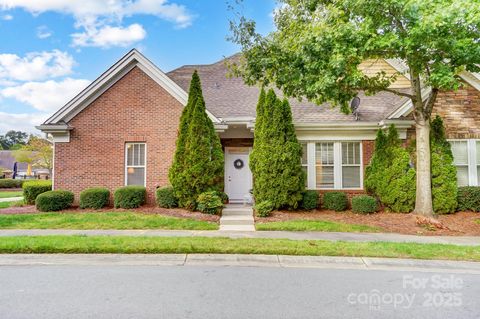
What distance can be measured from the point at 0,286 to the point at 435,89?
12257 millimetres

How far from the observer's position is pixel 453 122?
12664 mm

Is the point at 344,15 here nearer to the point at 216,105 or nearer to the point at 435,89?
the point at 435,89

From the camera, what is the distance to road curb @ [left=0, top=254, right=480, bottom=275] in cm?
592

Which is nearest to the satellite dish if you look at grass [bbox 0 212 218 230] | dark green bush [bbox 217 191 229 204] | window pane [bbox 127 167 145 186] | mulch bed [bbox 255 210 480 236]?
mulch bed [bbox 255 210 480 236]

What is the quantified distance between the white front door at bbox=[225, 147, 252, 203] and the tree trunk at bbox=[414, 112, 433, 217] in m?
6.50

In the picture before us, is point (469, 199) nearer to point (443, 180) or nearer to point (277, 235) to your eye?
point (443, 180)

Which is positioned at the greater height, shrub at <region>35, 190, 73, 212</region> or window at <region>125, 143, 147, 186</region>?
window at <region>125, 143, 147, 186</region>

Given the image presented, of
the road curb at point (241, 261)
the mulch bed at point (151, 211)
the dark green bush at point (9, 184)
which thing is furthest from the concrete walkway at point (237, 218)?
the dark green bush at point (9, 184)

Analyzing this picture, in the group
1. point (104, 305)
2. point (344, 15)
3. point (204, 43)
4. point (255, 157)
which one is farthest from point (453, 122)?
point (104, 305)

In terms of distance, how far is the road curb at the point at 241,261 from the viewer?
233 inches

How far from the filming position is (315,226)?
9.37 metres

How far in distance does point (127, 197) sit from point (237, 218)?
4259mm

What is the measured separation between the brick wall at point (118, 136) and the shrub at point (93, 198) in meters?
0.78

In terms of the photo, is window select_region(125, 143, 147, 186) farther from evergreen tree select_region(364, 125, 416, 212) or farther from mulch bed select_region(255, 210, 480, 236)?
evergreen tree select_region(364, 125, 416, 212)
